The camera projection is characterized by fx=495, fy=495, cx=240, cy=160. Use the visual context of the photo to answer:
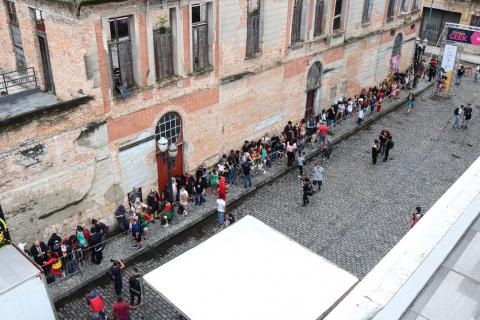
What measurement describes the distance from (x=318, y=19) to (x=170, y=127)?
9775 mm

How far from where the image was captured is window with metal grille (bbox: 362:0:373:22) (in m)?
26.3

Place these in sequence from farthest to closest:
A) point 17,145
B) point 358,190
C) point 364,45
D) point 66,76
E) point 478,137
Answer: point 364,45, point 478,137, point 358,190, point 66,76, point 17,145

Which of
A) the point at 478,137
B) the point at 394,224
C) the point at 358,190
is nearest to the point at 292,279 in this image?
the point at 394,224

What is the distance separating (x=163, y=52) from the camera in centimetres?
1720

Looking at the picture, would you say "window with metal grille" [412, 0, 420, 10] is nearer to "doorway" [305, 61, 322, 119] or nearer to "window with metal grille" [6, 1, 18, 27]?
"doorway" [305, 61, 322, 119]

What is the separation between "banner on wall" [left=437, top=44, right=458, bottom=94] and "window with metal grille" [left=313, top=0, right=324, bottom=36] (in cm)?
972

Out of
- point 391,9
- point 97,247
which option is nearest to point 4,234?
point 97,247

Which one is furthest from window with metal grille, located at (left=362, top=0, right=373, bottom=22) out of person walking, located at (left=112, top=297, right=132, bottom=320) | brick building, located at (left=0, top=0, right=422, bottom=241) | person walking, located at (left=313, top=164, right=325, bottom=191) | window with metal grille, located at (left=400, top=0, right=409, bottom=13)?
person walking, located at (left=112, top=297, right=132, bottom=320)

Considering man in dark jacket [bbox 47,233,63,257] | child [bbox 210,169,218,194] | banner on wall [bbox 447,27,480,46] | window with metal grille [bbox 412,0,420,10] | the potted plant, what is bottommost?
child [bbox 210,169,218,194]

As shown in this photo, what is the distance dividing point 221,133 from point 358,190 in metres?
6.09

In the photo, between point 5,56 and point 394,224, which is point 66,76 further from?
point 394,224

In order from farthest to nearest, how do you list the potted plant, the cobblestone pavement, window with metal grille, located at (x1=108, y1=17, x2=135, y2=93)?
the potted plant < the cobblestone pavement < window with metal grille, located at (x1=108, y1=17, x2=135, y2=93)

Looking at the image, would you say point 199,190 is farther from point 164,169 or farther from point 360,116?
point 360,116

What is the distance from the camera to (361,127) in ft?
85.0
